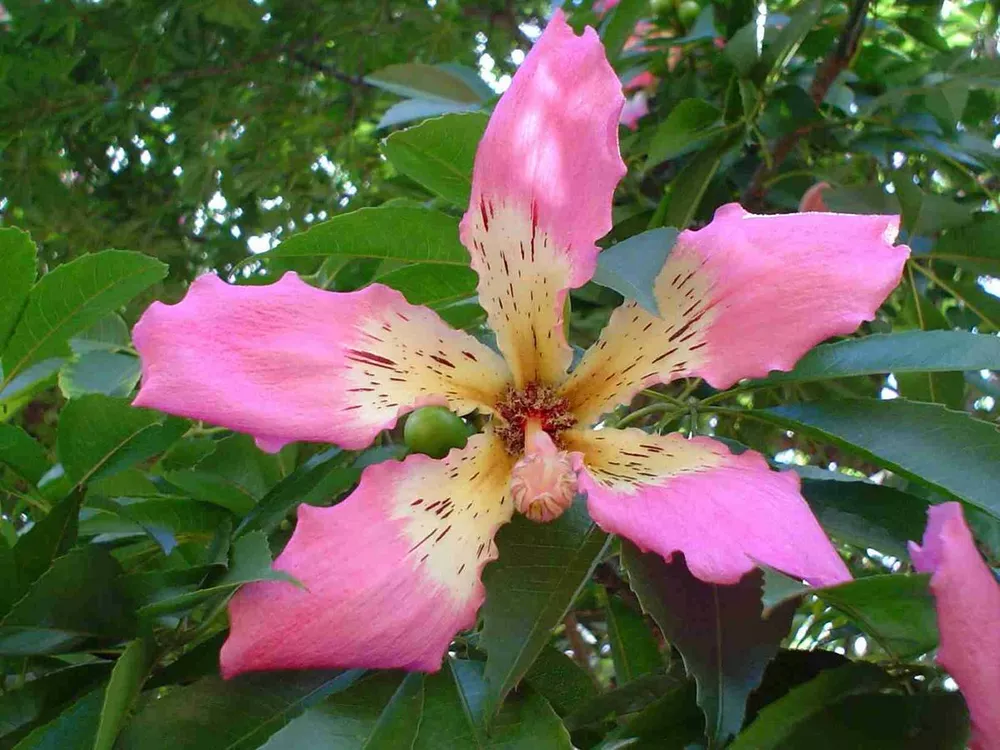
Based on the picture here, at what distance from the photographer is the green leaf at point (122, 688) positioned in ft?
1.16

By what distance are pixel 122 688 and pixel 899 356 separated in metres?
0.37

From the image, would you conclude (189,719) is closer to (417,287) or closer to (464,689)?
(464,689)

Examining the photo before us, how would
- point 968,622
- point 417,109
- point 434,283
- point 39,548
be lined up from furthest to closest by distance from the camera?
point 417,109
point 434,283
point 39,548
point 968,622

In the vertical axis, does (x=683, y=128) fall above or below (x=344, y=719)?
above

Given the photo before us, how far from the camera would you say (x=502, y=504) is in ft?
1.36

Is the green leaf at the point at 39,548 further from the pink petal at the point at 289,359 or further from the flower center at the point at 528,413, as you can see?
the flower center at the point at 528,413

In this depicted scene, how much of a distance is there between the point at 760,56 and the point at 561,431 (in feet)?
1.42

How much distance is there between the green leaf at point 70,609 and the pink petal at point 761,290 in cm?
27

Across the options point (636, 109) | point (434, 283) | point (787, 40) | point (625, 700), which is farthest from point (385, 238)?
point (636, 109)

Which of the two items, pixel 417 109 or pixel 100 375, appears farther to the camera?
pixel 417 109

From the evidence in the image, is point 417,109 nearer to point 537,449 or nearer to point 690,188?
point 690,188

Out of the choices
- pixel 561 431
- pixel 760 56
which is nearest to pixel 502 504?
pixel 561 431

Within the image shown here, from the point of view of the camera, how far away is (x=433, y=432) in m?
0.44

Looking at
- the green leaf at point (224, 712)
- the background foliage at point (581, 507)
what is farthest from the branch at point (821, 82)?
the green leaf at point (224, 712)
